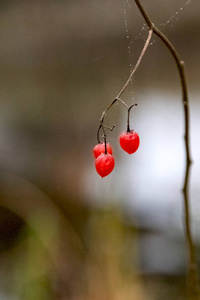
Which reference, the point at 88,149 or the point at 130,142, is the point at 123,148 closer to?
the point at 130,142

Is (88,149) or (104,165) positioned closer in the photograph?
(104,165)

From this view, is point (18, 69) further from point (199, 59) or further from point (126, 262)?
point (126, 262)

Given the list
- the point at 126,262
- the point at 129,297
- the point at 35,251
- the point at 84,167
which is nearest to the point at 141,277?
the point at 126,262

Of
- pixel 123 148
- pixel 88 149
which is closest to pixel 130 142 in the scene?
pixel 123 148

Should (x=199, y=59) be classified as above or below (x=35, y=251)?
above

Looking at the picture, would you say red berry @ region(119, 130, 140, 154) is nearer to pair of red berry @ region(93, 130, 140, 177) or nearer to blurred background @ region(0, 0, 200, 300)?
pair of red berry @ region(93, 130, 140, 177)

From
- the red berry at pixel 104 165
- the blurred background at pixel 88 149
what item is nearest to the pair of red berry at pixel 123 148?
the red berry at pixel 104 165

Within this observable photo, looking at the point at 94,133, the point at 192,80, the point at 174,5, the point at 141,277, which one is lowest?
the point at 141,277

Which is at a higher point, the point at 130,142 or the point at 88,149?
the point at 88,149
